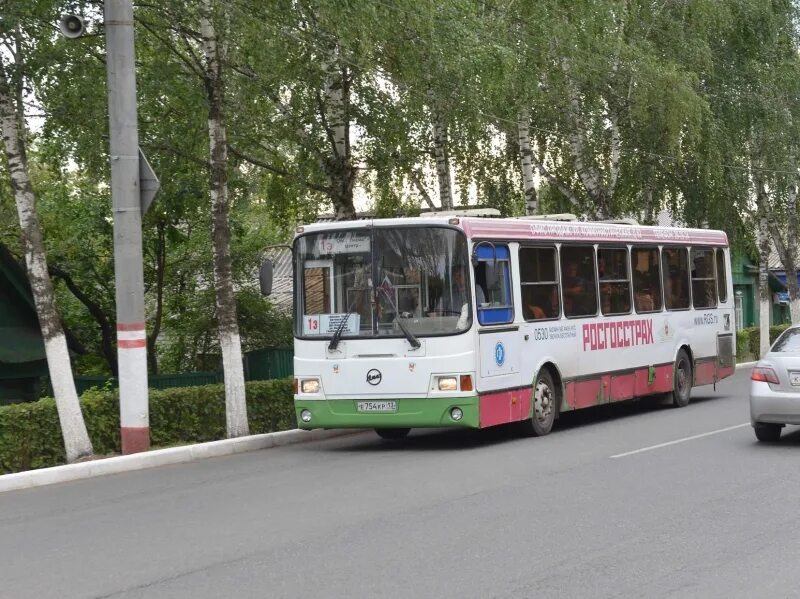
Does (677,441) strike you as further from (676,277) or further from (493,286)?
(676,277)

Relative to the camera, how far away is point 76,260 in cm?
2705

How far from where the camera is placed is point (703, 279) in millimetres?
23859

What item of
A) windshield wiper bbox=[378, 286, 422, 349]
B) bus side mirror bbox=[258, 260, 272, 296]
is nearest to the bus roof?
bus side mirror bbox=[258, 260, 272, 296]

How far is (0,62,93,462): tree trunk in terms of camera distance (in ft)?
53.4

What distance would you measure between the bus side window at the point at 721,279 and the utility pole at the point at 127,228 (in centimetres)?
1188

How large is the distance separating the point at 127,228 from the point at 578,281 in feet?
21.5

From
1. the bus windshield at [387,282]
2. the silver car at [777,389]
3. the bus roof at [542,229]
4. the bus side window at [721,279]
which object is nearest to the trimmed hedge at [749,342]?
the bus side window at [721,279]

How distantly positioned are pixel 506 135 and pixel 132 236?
58.0 ft

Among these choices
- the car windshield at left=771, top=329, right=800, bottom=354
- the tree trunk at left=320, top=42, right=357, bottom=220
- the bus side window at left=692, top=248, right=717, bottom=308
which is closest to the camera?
the car windshield at left=771, top=329, right=800, bottom=354

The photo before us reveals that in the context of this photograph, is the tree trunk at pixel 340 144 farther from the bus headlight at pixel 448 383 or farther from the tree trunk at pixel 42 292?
the tree trunk at pixel 42 292

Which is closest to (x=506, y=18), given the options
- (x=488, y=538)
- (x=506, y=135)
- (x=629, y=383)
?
(x=506, y=135)

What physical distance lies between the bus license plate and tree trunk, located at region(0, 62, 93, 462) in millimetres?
3367

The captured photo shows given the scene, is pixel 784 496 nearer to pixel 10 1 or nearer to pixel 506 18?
pixel 10 1

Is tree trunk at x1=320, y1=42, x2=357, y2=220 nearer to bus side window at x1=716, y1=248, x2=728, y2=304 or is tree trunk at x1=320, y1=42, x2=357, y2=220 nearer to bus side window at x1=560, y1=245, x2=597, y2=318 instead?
bus side window at x1=560, y1=245, x2=597, y2=318
